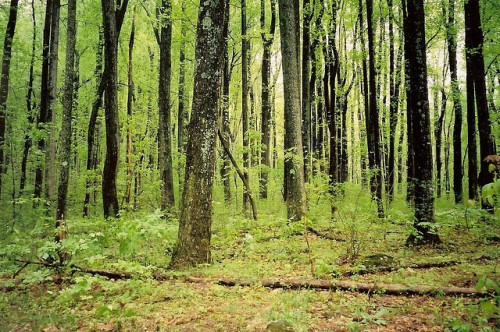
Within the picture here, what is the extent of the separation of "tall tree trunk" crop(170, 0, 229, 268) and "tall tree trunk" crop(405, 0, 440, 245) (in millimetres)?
5024

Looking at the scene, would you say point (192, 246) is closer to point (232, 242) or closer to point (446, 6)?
point (232, 242)

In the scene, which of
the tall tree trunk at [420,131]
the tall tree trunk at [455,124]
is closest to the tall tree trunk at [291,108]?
the tall tree trunk at [420,131]

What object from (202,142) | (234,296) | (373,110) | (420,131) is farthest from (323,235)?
(373,110)

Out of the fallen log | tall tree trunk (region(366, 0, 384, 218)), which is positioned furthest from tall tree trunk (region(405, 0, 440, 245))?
tall tree trunk (region(366, 0, 384, 218))

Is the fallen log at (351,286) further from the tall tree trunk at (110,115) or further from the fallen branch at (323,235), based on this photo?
the tall tree trunk at (110,115)

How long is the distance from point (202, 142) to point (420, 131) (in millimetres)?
5511

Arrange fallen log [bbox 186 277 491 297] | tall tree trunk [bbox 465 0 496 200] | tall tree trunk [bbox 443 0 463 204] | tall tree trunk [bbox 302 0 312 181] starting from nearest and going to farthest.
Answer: fallen log [bbox 186 277 491 297]
tall tree trunk [bbox 465 0 496 200]
tall tree trunk [bbox 302 0 312 181]
tall tree trunk [bbox 443 0 463 204]

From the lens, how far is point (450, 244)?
696cm

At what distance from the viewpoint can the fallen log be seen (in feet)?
13.4

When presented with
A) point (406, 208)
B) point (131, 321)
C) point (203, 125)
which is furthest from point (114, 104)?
point (406, 208)

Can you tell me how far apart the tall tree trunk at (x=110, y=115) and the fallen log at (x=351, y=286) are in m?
5.88

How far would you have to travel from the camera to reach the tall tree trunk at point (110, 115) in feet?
30.5

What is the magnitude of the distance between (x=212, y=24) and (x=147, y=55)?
68.3 ft

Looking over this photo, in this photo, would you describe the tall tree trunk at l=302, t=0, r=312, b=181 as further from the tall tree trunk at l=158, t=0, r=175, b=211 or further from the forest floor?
the forest floor
